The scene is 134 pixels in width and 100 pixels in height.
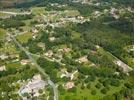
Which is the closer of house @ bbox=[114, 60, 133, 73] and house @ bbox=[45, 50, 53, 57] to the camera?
house @ bbox=[114, 60, 133, 73]

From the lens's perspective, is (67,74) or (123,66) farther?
(123,66)

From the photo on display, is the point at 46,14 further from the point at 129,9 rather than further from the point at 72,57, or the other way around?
the point at 72,57

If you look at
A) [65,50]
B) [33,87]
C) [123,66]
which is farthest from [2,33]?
[123,66]

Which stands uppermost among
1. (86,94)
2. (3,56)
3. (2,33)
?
(3,56)

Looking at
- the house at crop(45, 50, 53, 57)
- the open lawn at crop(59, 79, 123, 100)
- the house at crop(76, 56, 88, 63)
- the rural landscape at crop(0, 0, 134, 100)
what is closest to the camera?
the open lawn at crop(59, 79, 123, 100)

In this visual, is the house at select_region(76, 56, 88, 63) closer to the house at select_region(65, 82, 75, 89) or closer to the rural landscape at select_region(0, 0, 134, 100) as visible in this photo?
the rural landscape at select_region(0, 0, 134, 100)

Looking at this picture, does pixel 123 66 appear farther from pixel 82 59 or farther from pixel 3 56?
pixel 3 56

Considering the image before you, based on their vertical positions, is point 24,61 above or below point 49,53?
above

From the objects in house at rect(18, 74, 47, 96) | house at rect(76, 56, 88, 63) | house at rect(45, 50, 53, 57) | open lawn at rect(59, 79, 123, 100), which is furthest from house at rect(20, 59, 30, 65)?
open lawn at rect(59, 79, 123, 100)
